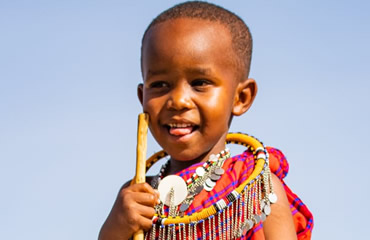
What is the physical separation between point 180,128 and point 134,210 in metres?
0.49

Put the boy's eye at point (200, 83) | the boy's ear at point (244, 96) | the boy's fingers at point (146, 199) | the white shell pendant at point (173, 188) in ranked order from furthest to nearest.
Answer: the boy's ear at point (244, 96) < the white shell pendant at point (173, 188) < the boy's eye at point (200, 83) < the boy's fingers at point (146, 199)

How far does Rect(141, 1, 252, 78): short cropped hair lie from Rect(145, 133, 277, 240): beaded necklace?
64cm

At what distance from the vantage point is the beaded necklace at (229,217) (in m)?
3.28

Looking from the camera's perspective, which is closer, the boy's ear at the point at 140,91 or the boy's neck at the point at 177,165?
the boy's neck at the point at 177,165

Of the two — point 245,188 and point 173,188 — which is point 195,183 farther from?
point 245,188

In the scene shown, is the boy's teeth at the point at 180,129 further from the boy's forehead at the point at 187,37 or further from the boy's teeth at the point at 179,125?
the boy's forehead at the point at 187,37

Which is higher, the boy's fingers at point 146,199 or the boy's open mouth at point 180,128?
the boy's open mouth at point 180,128

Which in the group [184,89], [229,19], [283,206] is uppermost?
[229,19]

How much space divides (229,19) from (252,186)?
0.93 metres

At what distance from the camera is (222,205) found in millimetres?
3270

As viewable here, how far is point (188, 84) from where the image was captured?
130 inches

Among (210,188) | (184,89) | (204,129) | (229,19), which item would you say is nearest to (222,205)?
(210,188)

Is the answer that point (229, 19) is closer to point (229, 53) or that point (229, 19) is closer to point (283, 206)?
point (229, 53)

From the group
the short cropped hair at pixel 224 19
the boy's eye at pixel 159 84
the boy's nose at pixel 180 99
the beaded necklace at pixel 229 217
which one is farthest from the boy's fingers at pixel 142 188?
the short cropped hair at pixel 224 19
